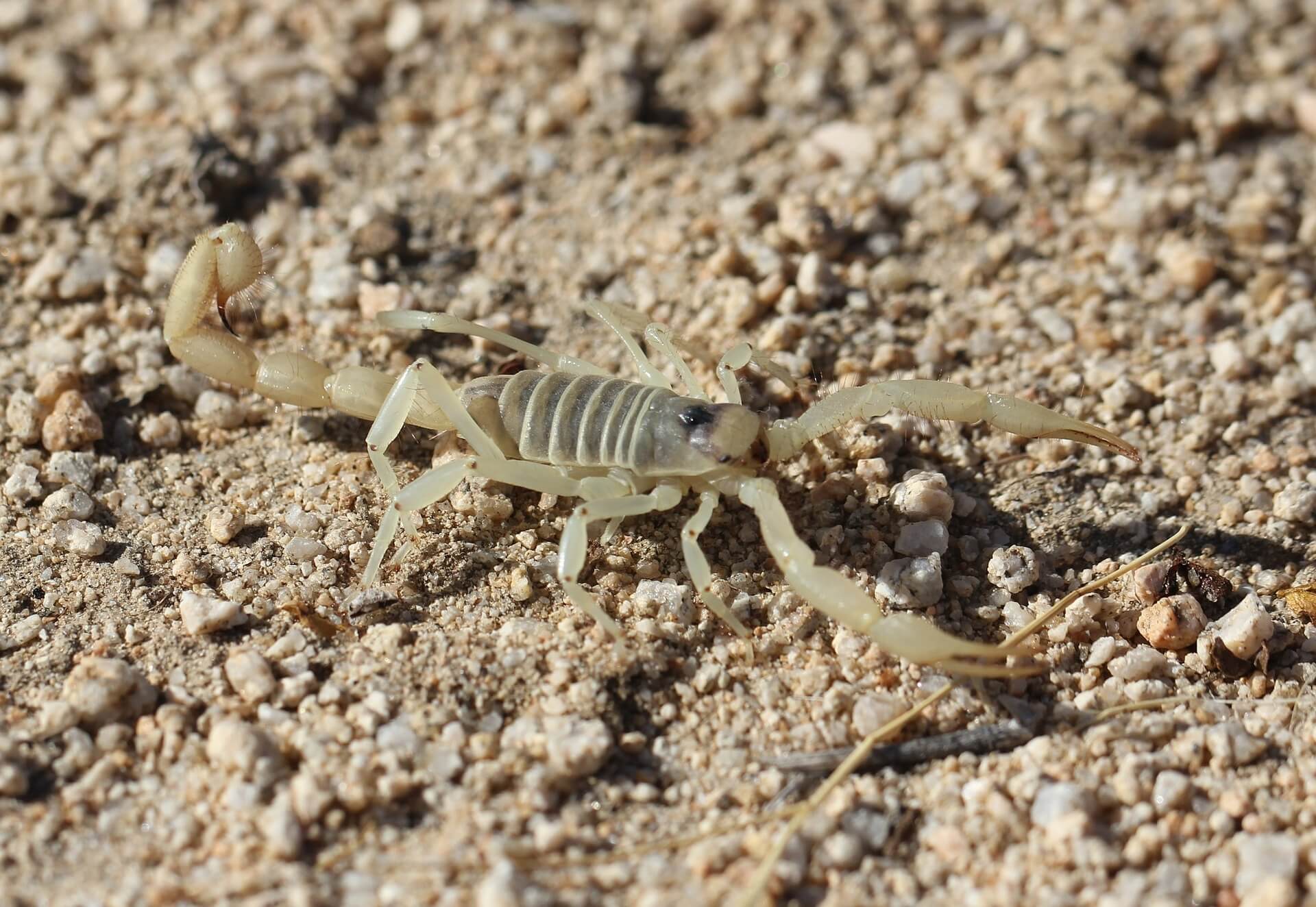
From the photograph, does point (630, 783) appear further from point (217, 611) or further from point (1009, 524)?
point (1009, 524)

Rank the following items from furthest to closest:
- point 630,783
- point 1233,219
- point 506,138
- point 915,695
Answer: point 506,138 → point 1233,219 → point 915,695 → point 630,783

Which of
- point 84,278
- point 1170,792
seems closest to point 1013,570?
point 1170,792

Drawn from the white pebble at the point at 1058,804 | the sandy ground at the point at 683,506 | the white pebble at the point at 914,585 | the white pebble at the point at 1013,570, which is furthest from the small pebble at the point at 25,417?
the white pebble at the point at 1058,804

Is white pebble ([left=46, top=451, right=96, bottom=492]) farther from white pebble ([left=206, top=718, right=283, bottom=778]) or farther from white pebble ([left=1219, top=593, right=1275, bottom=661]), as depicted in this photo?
white pebble ([left=1219, top=593, right=1275, bottom=661])

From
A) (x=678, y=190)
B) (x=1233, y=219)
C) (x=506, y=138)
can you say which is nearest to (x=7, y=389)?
(x=506, y=138)

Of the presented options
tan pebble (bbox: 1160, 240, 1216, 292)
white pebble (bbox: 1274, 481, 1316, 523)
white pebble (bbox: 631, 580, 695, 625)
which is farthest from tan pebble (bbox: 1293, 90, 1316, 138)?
white pebble (bbox: 631, 580, 695, 625)

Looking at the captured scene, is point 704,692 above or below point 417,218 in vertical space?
below
